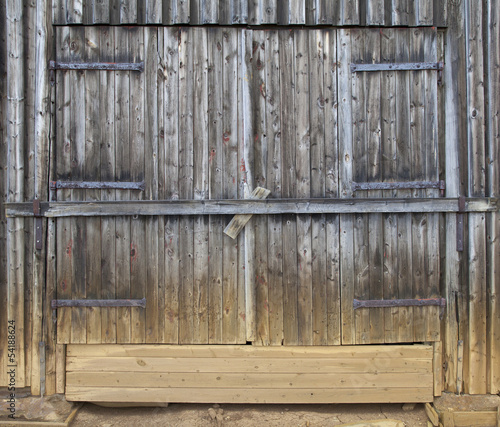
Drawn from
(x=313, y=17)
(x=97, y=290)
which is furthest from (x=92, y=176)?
(x=313, y=17)

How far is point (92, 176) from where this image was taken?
4363 mm

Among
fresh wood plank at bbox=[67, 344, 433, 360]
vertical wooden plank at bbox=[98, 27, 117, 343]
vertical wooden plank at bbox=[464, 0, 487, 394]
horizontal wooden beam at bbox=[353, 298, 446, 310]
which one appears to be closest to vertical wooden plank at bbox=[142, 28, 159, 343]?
vertical wooden plank at bbox=[98, 27, 117, 343]

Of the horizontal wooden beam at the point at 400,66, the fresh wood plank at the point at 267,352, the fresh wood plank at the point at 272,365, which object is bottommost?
the fresh wood plank at the point at 272,365

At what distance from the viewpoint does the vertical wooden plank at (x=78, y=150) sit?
434cm

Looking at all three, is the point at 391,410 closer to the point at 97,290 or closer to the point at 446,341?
the point at 446,341

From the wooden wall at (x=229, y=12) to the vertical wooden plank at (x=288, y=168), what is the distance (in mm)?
253

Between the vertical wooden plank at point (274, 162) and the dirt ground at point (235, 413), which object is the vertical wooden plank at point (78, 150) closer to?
the dirt ground at point (235, 413)

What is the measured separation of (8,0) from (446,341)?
5.91 meters

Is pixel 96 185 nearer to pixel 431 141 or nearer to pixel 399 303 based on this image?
pixel 399 303

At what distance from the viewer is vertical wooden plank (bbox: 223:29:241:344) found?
4.36 meters

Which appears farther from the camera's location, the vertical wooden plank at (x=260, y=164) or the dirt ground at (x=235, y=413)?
the vertical wooden plank at (x=260, y=164)

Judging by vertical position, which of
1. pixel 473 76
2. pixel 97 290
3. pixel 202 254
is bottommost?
pixel 97 290

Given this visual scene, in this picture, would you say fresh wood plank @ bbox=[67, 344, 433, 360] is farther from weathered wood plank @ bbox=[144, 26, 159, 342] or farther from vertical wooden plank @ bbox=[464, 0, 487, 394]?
weathered wood plank @ bbox=[144, 26, 159, 342]

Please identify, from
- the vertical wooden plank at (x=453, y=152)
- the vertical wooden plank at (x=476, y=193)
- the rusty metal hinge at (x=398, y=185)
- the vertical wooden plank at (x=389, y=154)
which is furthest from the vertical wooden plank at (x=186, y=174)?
the vertical wooden plank at (x=476, y=193)
